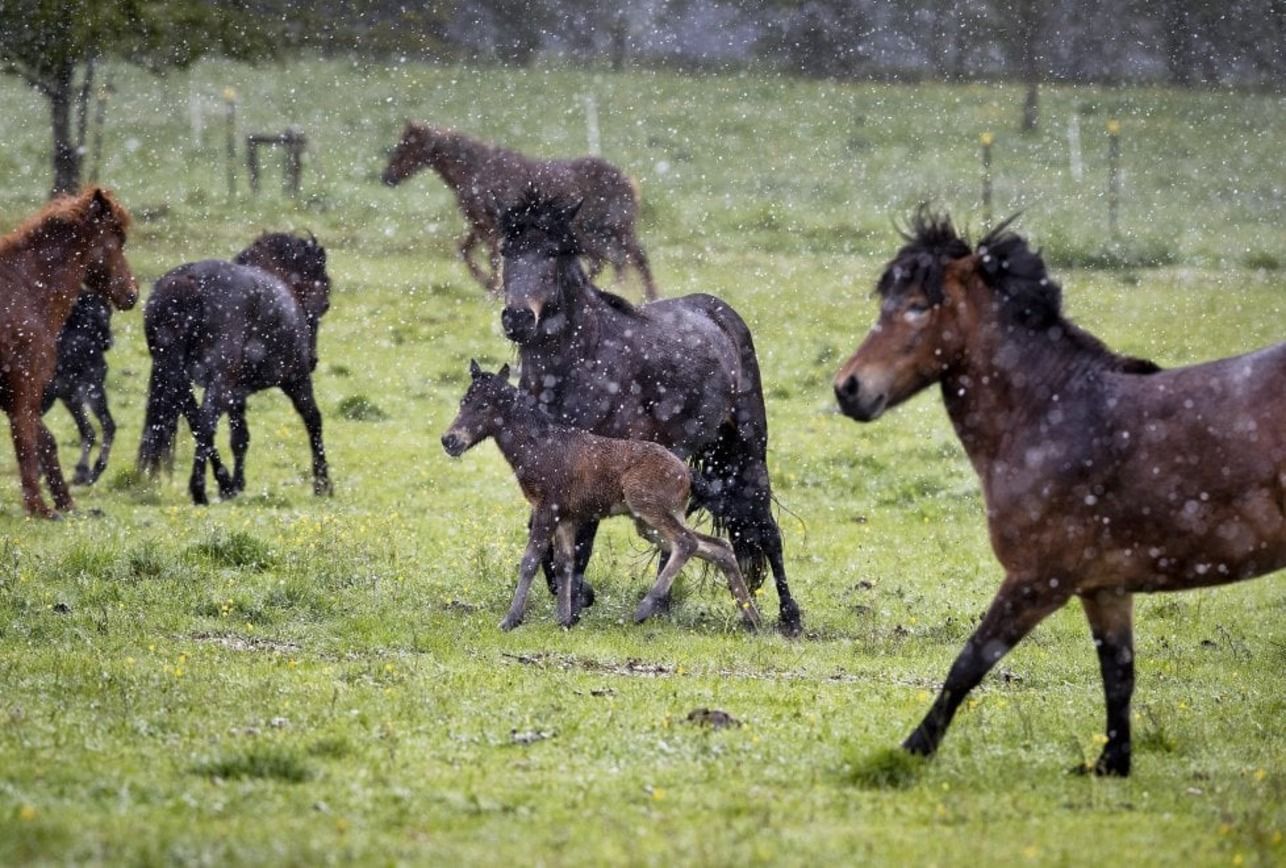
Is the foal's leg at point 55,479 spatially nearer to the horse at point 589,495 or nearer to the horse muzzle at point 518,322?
the horse at point 589,495

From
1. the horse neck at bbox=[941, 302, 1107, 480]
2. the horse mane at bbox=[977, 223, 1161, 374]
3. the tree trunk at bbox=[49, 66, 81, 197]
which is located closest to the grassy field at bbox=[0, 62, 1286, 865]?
the horse neck at bbox=[941, 302, 1107, 480]

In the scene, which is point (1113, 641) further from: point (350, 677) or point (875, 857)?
point (350, 677)

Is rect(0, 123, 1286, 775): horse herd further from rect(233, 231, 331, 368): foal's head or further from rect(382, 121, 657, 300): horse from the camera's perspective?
rect(382, 121, 657, 300): horse

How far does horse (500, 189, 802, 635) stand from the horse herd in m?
0.02

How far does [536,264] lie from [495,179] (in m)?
16.4

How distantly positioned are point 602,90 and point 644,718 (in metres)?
42.0

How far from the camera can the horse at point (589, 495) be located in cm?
1092

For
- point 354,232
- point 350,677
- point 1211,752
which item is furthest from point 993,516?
point 354,232

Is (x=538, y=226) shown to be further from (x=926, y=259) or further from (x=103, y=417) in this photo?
(x=103, y=417)

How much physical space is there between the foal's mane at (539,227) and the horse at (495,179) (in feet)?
43.7

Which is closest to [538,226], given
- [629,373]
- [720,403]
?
[629,373]

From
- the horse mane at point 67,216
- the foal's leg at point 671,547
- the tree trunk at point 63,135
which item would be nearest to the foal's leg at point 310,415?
the horse mane at point 67,216

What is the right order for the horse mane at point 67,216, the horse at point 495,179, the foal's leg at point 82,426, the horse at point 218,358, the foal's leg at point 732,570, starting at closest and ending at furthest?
the foal's leg at point 732,570, the horse mane at point 67,216, the horse at point 218,358, the foal's leg at point 82,426, the horse at point 495,179

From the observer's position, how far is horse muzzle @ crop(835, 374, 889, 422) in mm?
7219
